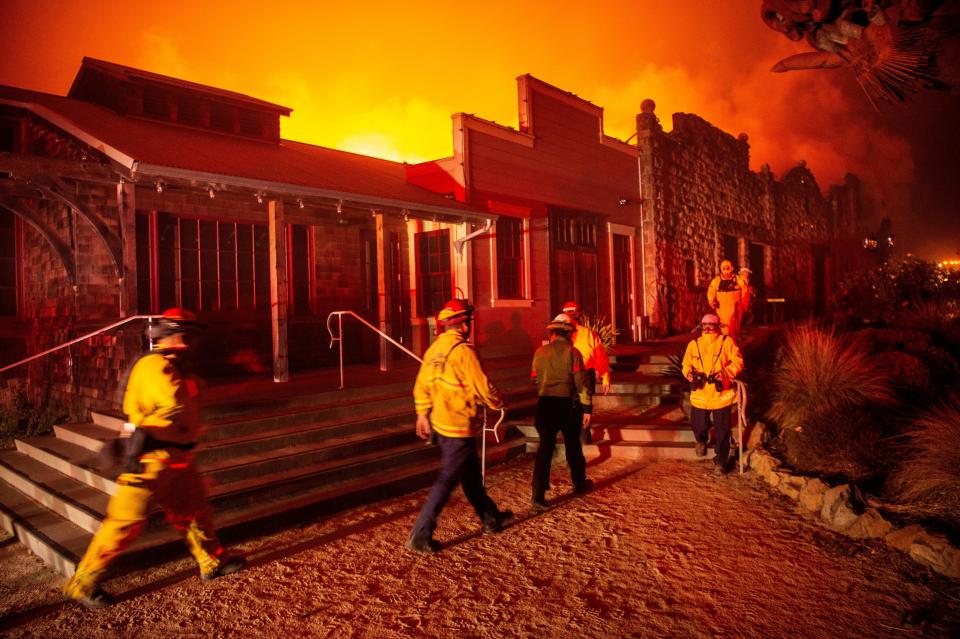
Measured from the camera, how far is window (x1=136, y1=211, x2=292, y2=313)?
979cm

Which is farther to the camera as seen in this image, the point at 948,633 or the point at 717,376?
the point at 717,376

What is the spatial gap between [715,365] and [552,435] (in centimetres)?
204

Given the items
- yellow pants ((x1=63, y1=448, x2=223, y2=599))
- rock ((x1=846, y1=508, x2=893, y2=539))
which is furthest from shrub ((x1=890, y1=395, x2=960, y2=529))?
yellow pants ((x1=63, y1=448, x2=223, y2=599))

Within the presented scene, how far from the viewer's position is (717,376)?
672 cm

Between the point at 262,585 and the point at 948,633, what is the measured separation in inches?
164

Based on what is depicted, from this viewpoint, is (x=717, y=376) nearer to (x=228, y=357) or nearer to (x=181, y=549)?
(x=181, y=549)

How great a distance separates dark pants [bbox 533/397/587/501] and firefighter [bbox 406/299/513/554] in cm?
105

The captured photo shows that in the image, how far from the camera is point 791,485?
6.16 meters

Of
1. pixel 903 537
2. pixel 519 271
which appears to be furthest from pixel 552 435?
pixel 519 271

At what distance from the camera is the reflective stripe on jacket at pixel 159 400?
161 inches

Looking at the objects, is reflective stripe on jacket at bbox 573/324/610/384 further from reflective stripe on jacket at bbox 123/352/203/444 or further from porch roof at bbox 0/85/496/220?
reflective stripe on jacket at bbox 123/352/203/444

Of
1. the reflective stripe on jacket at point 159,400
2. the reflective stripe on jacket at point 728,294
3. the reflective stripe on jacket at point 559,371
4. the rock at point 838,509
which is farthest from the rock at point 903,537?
the reflective stripe on jacket at point 159,400

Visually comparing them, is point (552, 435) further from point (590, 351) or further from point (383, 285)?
point (383, 285)

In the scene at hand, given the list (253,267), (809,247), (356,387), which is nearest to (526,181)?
(253,267)
